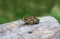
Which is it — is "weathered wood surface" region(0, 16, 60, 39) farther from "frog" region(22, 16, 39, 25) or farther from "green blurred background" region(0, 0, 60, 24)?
"green blurred background" region(0, 0, 60, 24)

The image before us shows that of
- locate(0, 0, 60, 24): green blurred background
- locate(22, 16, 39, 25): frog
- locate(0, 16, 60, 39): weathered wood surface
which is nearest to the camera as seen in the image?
locate(0, 16, 60, 39): weathered wood surface

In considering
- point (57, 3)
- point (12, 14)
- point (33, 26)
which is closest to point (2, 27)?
point (33, 26)

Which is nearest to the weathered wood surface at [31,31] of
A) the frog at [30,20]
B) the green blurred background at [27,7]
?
the frog at [30,20]

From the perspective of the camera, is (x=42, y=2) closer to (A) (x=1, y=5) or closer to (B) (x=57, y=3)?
(B) (x=57, y=3)

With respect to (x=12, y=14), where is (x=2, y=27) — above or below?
above

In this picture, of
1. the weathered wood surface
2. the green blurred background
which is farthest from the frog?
the green blurred background
